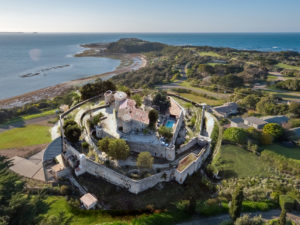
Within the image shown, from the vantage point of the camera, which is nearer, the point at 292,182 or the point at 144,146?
the point at 292,182

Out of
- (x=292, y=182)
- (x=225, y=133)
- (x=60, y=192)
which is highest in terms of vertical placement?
(x=225, y=133)

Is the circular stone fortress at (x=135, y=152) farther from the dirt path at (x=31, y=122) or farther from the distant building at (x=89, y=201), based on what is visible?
the dirt path at (x=31, y=122)

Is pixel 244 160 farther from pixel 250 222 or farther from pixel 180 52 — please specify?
pixel 180 52

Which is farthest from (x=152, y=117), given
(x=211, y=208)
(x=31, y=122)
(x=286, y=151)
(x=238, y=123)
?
(x=31, y=122)

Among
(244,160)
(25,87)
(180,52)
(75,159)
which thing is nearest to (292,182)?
(244,160)

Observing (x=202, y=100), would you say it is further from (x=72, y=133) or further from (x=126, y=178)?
(x=72, y=133)

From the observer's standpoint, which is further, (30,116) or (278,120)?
(30,116)
